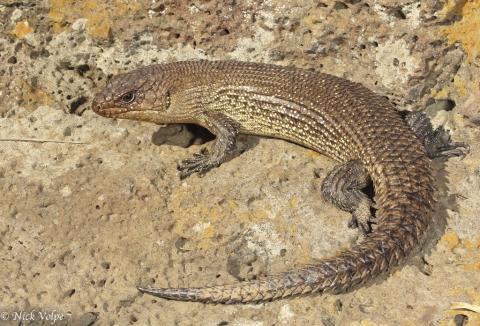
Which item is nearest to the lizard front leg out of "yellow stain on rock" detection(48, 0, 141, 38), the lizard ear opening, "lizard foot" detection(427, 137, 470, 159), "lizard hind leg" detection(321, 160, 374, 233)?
the lizard ear opening

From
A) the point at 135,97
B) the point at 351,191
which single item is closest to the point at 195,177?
the point at 135,97

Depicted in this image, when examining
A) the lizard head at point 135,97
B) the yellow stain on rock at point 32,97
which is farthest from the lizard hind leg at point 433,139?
the yellow stain on rock at point 32,97

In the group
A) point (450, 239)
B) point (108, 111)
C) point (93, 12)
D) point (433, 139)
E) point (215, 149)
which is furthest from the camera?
point (93, 12)

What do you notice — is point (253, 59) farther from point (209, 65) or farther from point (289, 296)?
A: point (289, 296)

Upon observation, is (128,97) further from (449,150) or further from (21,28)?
(449,150)

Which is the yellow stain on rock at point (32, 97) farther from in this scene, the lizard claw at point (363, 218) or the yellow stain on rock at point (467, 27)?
the yellow stain on rock at point (467, 27)

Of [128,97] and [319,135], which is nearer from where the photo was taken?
[319,135]

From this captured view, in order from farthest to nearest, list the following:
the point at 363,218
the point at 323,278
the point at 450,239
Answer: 1. the point at 363,218
2. the point at 450,239
3. the point at 323,278

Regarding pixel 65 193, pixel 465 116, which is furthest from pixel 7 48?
pixel 465 116
